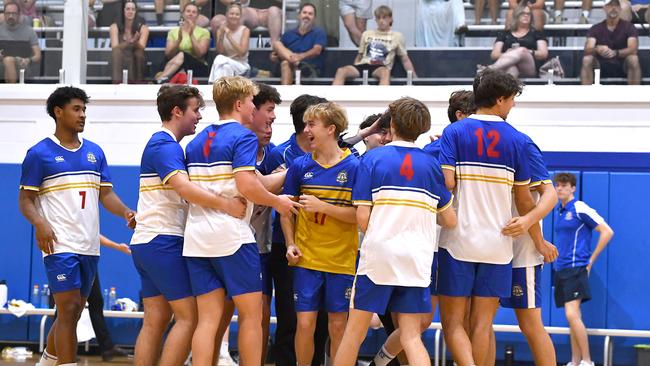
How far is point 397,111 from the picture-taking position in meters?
5.54

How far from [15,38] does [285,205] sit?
588 centimetres

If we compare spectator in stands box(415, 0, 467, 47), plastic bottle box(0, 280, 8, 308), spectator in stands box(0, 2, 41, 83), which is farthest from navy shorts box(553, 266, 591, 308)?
spectator in stands box(0, 2, 41, 83)

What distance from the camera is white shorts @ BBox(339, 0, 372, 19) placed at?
9.42m

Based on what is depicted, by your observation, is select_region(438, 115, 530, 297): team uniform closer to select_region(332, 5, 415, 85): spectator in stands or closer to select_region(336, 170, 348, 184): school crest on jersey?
select_region(336, 170, 348, 184): school crest on jersey

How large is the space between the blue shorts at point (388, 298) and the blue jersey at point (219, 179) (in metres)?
0.75

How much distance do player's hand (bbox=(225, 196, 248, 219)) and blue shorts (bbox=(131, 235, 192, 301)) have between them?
439 millimetres

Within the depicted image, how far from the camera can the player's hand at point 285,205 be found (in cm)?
571

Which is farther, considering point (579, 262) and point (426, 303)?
point (579, 262)

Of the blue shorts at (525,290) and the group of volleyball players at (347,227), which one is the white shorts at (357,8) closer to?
the group of volleyball players at (347,227)

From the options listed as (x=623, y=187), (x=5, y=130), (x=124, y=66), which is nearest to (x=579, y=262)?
(x=623, y=187)

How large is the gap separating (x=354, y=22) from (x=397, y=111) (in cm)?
406

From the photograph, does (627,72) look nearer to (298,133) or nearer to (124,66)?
(298,133)

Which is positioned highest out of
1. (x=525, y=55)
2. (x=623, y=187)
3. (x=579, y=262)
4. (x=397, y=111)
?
(x=525, y=55)

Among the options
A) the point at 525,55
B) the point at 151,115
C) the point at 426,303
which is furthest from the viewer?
the point at 151,115
